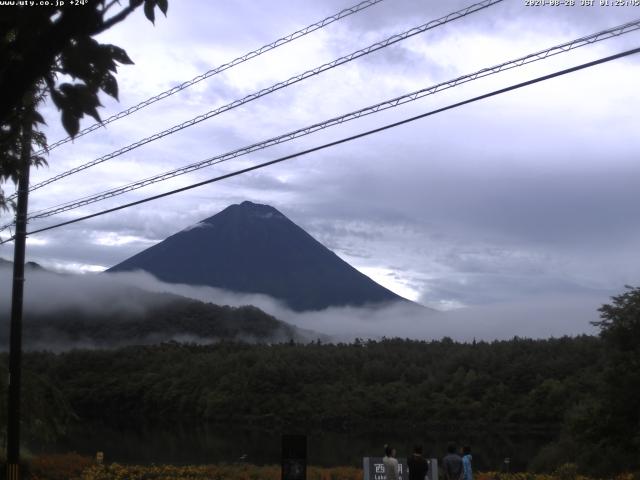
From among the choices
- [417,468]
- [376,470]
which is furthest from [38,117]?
[376,470]

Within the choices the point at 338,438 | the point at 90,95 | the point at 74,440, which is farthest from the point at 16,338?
the point at 338,438

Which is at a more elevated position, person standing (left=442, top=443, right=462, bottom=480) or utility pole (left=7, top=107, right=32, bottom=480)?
utility pole (left=7, top=107, right=32, bottom=480)

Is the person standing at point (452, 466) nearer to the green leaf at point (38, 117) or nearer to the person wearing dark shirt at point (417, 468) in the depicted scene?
the person wearing dark shirt at point (417, 468)

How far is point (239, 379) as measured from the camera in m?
107

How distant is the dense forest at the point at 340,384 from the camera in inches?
3627

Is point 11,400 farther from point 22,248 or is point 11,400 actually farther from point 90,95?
point 90,95

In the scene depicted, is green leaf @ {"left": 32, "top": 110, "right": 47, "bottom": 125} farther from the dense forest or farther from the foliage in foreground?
the dense forest

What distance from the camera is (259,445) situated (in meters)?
63.4

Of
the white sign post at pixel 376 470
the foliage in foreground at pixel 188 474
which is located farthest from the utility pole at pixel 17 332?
the white sign post at pixel 376 470

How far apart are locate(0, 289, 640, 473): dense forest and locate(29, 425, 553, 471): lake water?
6.79 m

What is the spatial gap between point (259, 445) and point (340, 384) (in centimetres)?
4385

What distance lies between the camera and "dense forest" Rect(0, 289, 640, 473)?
302 ft

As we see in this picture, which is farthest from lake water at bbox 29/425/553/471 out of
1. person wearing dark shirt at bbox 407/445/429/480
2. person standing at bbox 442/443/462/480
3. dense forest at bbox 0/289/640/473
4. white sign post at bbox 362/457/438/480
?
person standing at bbox 442/443/462/480

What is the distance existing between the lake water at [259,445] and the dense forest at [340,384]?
6792 mm
